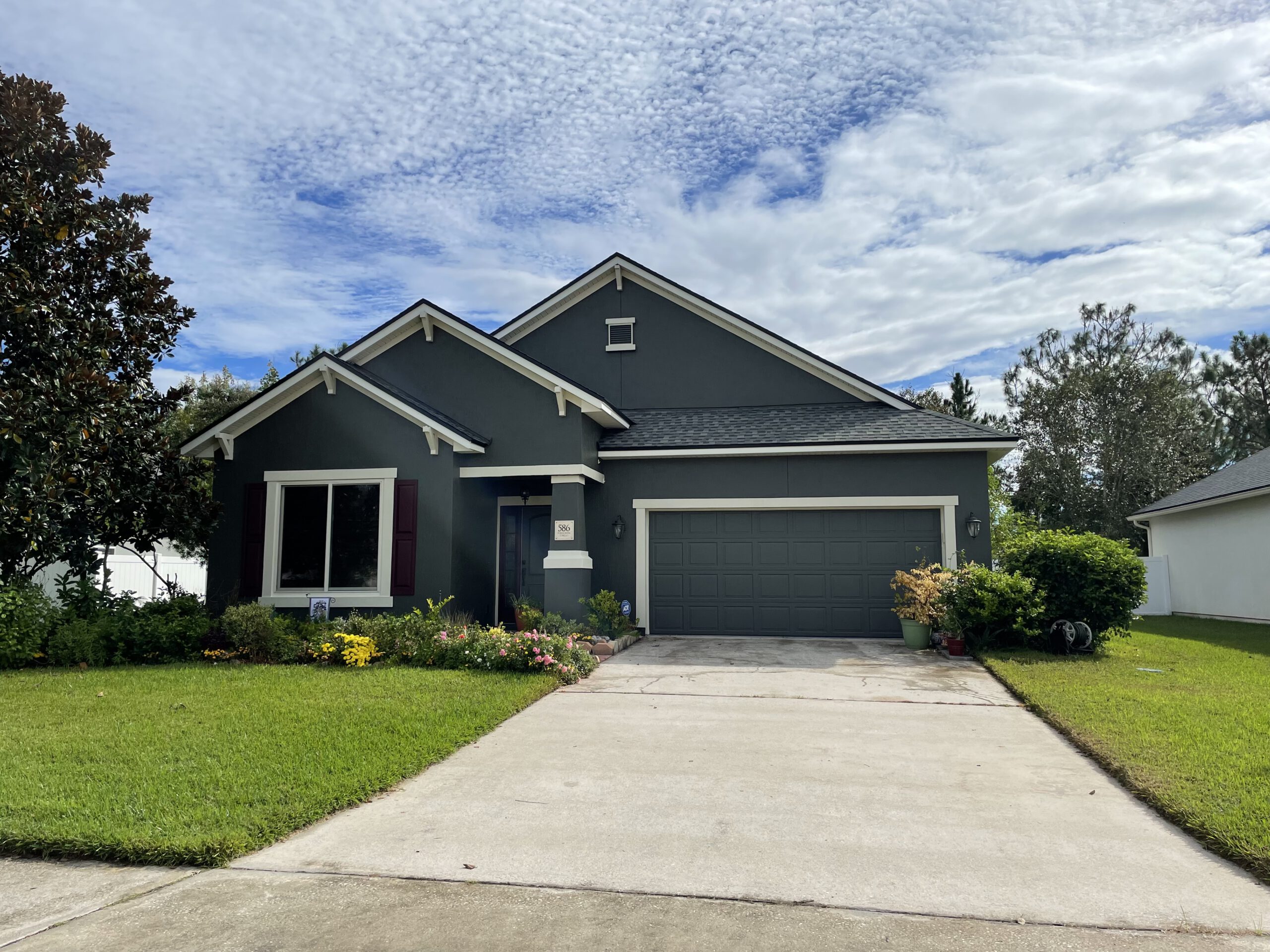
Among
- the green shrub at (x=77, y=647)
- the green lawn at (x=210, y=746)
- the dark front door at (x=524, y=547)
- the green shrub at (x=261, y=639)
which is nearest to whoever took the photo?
the green lawn at (x=210, y=746)

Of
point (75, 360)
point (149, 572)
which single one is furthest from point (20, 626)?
point (149, 572)

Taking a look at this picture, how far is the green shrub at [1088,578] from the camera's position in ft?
38.8

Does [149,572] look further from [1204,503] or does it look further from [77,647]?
[1204,503]

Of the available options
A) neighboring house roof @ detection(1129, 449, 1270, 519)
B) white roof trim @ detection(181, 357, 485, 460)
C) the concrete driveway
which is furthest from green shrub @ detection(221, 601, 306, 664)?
neighboring house roof @ detection(1129, 449, 1270, 519)

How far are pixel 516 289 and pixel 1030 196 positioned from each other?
1081 centimetres

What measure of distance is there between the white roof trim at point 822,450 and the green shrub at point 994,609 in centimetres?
224

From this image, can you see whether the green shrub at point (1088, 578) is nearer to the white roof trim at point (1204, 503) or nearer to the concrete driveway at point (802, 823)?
the concrete driveway at point (802, 823)

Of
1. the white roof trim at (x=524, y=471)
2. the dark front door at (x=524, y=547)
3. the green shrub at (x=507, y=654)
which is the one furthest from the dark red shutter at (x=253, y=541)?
the green shrub at (x=507, y=654)

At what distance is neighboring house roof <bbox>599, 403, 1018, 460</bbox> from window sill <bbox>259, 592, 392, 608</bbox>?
440cm

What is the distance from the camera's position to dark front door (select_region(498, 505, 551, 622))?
14703mm

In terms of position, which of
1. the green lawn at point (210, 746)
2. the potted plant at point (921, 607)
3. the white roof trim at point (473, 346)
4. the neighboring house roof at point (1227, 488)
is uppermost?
the white roof trim at point (473, 346)

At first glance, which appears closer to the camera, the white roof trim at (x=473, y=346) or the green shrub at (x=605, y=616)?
the green shrub at (x=605, y=616)

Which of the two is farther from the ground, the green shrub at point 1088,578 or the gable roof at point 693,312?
the gable roof at point 693,312

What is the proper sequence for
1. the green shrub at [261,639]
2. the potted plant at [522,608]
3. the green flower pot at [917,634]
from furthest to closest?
1. the green flower pot at [917,634]
2. the potted plant at [522,608]
3. the green shrub at [261,639]
